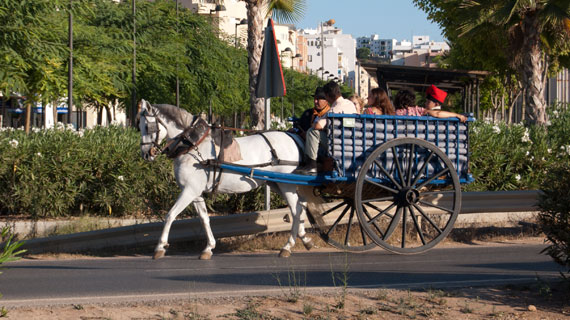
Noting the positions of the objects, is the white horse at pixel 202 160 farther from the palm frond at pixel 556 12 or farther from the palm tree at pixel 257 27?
the palm frond at pixel 556 12

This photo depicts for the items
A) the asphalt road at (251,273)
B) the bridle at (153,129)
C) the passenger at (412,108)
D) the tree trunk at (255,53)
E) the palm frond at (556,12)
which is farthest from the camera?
the palm frond at (556,12)

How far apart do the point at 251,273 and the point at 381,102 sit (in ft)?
9.78

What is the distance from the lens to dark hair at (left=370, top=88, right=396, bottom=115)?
10.2 m

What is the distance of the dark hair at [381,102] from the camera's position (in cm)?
1016

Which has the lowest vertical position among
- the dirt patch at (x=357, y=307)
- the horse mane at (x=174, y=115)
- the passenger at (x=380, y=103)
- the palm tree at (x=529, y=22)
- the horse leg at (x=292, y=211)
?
the dirt patch at (x=357, y=307)

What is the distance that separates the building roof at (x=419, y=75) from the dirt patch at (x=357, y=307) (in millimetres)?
13455

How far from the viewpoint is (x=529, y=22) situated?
24438mm

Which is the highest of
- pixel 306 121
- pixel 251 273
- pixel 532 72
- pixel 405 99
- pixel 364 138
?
pixel 532 72

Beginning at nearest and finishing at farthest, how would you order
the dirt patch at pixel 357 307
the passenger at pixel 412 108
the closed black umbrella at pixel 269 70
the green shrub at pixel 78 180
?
the dirt patch at pixel 357 307 < the passenger at pixel 412 108 < the closed black umbrella at pixel 269 70 < the green shrub at pixel 78 180

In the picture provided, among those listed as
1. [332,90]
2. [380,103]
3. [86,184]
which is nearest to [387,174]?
[380,103]

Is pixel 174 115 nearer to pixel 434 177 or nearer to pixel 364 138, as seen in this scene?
pixel 364 138

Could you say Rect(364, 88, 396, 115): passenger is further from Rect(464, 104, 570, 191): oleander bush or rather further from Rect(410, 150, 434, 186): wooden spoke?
Rect(464, 104, 570, 191): oleander bush

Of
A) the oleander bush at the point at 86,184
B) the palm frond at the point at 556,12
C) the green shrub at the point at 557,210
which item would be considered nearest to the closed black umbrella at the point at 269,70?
the oleander bush at the point at 86,184

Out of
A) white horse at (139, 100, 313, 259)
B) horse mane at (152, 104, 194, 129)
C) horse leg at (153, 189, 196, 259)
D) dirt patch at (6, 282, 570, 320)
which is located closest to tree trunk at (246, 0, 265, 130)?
white horse at (139, 100, 313, 259)
